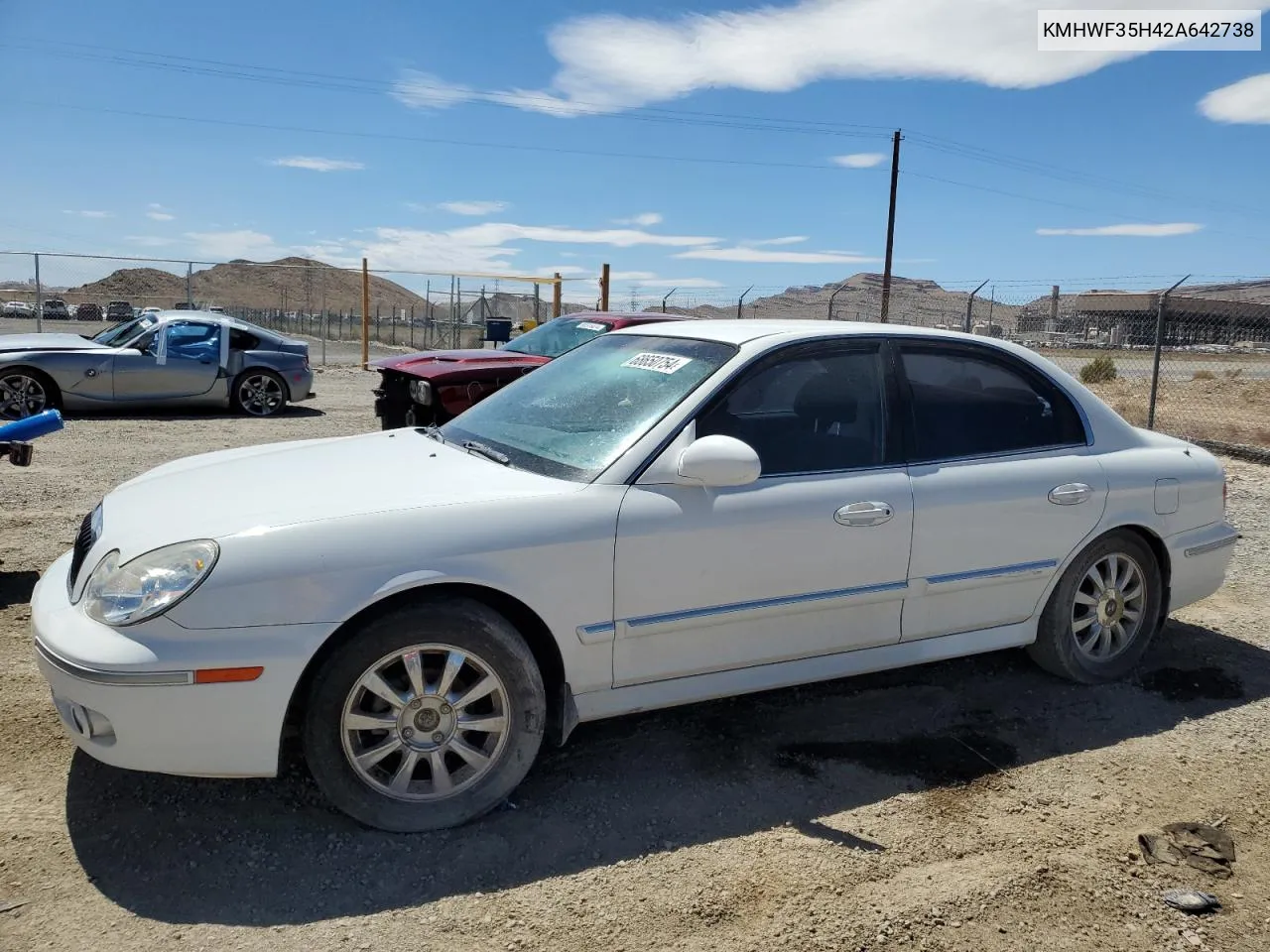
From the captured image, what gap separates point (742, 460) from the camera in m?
3.21

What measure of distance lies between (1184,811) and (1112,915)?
0.79 m

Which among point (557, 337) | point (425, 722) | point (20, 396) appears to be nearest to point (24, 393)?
point (20, 396)

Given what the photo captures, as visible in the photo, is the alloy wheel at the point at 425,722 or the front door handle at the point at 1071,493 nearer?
the alloy wheel at the point at 425,722

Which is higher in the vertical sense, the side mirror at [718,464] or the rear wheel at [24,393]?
the side mirror at [718,464]

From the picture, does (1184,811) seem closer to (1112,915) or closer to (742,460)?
(1112,915)

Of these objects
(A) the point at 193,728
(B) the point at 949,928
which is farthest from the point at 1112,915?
(A) the point at 193,728

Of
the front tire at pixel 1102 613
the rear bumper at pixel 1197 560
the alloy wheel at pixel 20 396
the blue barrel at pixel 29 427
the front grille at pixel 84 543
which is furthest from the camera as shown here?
the alloy wheel at pixel 20 396

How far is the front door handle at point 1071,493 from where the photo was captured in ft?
13.2

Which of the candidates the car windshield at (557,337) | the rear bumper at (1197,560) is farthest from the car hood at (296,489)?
the car windshield at (557,337)

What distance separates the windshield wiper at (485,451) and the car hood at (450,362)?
13.1 ft

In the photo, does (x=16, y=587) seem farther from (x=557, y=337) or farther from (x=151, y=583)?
(x=557, y=337)

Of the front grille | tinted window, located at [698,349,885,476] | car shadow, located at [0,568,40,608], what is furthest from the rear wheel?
tinted window, located at [698,349,885,476]

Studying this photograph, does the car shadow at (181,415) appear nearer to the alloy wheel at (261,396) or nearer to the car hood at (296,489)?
the alloy wheel at (261,396)

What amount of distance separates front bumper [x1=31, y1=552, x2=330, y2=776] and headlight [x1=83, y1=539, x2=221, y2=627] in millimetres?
40
